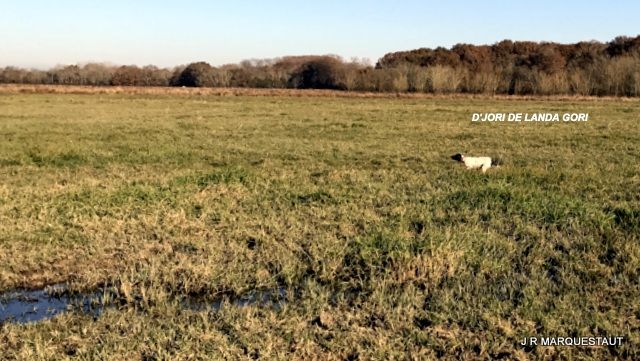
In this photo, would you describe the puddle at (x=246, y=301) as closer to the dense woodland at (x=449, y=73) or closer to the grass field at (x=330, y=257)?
the grass field at (x=330, y=257)

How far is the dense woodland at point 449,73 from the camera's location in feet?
204

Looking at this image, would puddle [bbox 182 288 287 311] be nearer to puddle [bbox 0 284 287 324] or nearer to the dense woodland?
puddle [bbox 0 284 287 324]

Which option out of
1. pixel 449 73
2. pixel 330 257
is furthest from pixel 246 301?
pixel 449 73

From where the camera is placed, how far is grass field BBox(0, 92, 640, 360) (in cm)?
412

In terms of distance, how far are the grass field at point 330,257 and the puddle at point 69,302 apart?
122 millimetres

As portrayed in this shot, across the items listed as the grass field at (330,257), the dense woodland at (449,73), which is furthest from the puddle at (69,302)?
the dense woodland at (449,73)

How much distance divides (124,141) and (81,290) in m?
12.8

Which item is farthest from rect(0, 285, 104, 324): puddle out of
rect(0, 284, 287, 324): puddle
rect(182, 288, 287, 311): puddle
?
rect(182, 288, 287, 311): puddle

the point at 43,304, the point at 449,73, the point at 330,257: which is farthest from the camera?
the point at 449,73

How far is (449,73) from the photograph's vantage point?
238 ft

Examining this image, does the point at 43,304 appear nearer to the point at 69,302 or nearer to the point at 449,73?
the point at 69,302

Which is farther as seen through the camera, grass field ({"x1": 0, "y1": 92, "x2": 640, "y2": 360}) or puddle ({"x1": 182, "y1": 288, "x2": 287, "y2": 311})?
puddle ({"x1": 182, "y1": 288, "x2": 287, "y2": 311})

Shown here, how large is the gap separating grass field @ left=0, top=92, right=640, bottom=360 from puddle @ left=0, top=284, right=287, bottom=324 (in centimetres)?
12

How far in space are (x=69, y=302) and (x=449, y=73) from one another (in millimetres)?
72995
